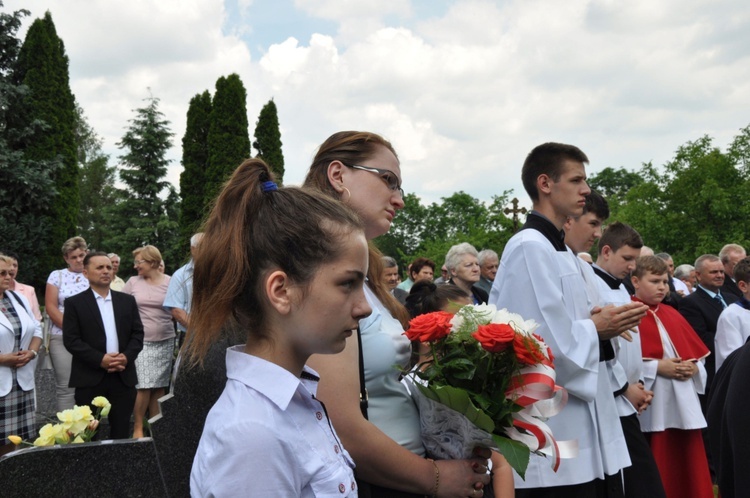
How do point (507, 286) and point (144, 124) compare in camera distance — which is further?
point (144, 124)

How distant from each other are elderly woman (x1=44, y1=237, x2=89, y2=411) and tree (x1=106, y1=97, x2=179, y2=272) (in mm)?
27831

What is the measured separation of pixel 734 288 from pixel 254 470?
402 inches

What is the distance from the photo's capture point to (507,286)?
397 cm

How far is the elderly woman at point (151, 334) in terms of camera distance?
9008mm

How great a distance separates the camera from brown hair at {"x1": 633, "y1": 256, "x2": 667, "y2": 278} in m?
6.19

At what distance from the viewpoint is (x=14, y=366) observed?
668 cm

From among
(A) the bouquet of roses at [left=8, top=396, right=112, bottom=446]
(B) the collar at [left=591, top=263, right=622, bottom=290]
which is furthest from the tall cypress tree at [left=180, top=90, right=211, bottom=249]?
(A) the bouquet of roses at [left=8, top=396, right=112, bottom=446]

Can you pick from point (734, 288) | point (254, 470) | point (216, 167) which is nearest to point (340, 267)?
point (254, 470)

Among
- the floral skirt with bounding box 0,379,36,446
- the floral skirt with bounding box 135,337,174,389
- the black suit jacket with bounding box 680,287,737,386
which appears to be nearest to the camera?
the floral skirt with bounding box 0,379,36,446

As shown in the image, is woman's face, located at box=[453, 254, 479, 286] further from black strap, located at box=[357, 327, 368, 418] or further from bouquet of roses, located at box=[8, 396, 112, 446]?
black strap, located at box=[357, 327, 368, 418]

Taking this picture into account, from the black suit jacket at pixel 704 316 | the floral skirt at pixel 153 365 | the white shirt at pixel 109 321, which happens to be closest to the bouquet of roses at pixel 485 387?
the white shirt at pixel 109 321

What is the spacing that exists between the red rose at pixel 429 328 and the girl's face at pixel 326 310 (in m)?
0.67

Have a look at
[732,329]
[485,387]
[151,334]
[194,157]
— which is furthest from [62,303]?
[194,157]

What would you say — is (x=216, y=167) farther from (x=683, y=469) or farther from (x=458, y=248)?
(x=683, y=469)
